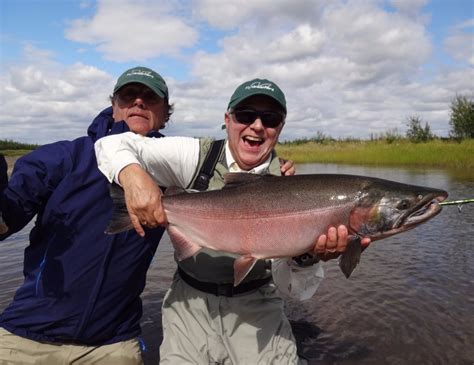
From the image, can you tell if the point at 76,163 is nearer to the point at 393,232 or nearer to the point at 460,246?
→ the point at 393,232

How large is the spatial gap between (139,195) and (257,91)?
126 cm

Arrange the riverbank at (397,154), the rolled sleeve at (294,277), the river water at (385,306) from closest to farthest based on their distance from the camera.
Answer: the rolled sleeve at (294,277) < the river water at (385,306) < the riverbank at (397,154)

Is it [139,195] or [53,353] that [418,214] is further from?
[53,353]

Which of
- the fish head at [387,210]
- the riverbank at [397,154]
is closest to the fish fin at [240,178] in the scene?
the fish head at [387,210]

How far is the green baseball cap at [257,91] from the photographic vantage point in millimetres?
3459

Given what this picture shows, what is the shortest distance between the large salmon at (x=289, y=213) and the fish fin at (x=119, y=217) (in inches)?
11.3

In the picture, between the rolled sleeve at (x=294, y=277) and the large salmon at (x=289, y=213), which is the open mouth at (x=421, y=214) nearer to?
the large salmon at (x=289, y=213)

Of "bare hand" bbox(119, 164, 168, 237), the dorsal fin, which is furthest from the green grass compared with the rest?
"bare hand" bbox(119, 164, 168, 237)

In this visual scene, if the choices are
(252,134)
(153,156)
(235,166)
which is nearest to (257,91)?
(252,134)

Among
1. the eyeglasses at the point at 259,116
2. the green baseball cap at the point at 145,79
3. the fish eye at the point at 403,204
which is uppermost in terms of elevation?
the green baseball cap at the point at 145,79

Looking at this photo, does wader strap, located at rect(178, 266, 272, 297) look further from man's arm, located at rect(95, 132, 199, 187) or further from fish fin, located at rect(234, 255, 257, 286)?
man's arm, located at rect(95, 132, 199, 187)

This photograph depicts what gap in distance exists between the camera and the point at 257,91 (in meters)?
3.45

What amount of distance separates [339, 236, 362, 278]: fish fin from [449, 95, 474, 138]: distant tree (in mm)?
43043

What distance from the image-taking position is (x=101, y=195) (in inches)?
132
